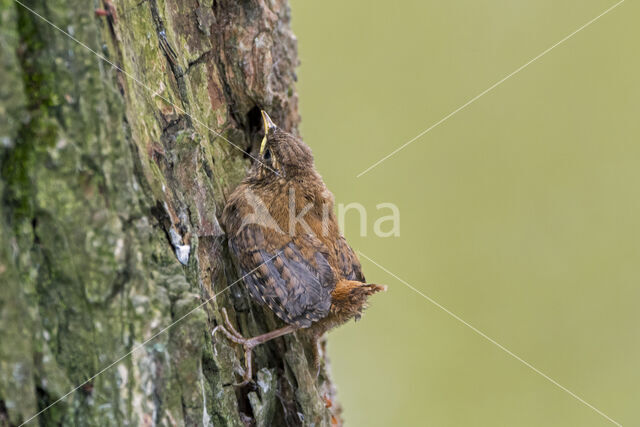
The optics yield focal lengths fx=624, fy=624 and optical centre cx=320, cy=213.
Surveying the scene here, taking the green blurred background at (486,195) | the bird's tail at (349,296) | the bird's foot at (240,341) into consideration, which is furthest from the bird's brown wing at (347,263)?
the green blurred background at (486,195)

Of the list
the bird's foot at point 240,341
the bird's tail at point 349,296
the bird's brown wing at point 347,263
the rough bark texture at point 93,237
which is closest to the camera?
the rough bark texture at point 93,237

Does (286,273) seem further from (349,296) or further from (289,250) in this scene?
(349,296)

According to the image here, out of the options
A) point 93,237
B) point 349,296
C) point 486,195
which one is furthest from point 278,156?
point 486,195

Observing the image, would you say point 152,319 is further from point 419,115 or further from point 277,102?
point 419,115

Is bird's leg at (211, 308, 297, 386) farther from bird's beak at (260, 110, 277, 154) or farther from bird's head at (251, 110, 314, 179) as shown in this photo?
bird's beak at (260, 110, 277, 154)

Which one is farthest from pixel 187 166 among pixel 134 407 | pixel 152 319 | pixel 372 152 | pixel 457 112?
pixel 457 112

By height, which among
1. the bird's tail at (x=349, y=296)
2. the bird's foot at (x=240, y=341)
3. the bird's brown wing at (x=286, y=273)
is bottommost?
the bird's foot at (x=240, y=341)

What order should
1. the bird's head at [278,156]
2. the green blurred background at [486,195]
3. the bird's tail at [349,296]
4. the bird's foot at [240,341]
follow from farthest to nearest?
the green blurred background at [486,195] → the bird's head at [278,156] → the bird's tail at [349,296] → the bird's foot at [240,341]

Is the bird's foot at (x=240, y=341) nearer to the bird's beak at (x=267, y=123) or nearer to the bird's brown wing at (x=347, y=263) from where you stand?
the bird's brown wing at (x=347, y=263)
